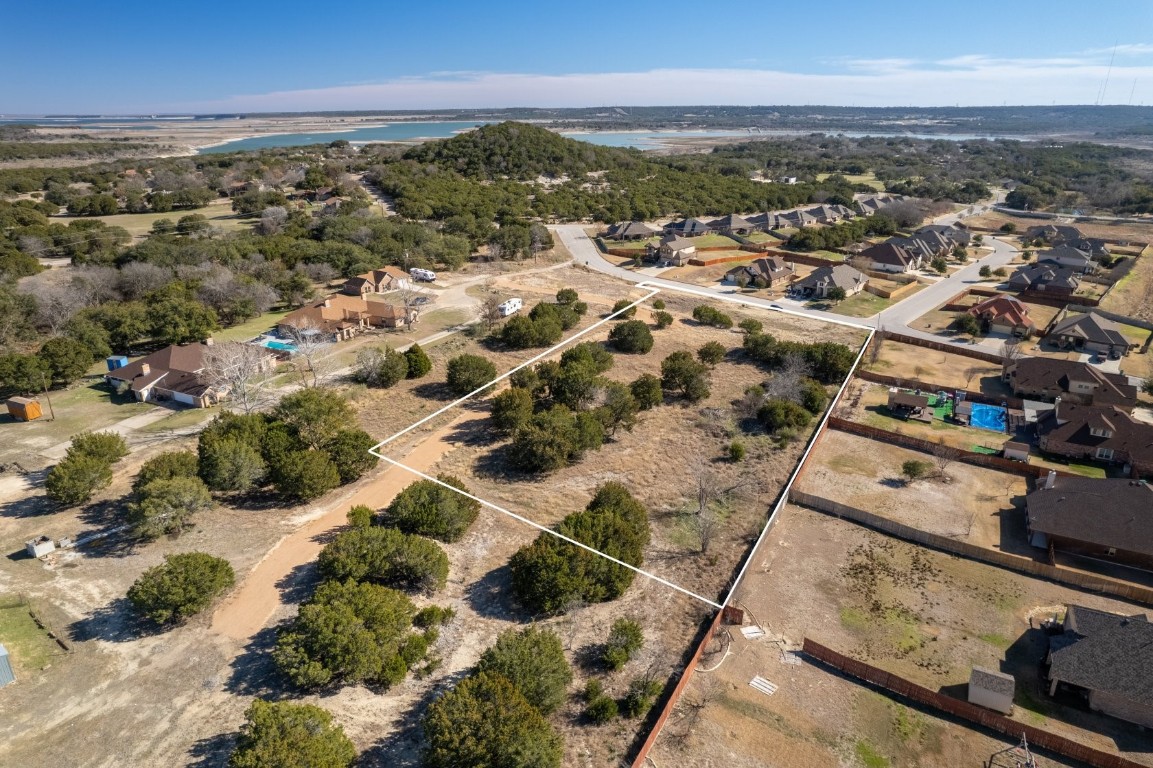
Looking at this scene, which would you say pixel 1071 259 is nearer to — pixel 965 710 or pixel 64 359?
pixel 965 710

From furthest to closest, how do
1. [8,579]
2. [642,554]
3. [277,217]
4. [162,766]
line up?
[277,217] < [642,554] < [8,579] < [162,766]

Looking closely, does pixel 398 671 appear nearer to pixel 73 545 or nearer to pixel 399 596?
pixel 399 596

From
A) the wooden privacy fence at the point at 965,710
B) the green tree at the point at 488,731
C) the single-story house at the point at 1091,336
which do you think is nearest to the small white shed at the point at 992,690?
the wooden privacy fence at the point at 965,710

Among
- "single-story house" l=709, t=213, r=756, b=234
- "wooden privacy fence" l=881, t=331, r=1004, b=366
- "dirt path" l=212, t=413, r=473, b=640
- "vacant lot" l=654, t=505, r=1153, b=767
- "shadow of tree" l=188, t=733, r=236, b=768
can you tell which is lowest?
"vacant lot" l=654, t=505, r=1153, b=767

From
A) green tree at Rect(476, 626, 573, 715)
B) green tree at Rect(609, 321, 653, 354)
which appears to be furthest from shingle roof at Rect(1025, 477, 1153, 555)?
green tree at Rect(609, 321, 653, 354)

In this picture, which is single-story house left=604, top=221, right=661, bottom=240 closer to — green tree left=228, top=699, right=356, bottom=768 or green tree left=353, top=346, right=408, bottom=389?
green tree left=353, top=346, right=408, bottom=389

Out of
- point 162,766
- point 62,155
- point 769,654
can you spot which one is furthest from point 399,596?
point 62,155

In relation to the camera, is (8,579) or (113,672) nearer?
(113,672)
